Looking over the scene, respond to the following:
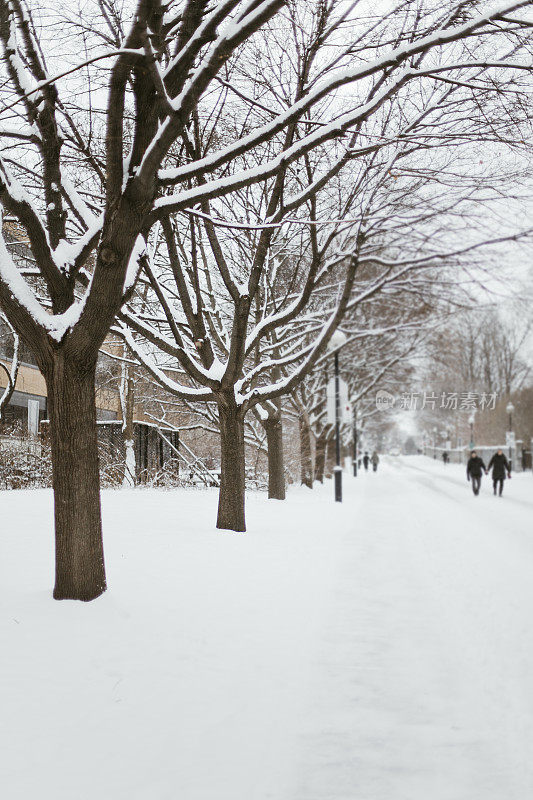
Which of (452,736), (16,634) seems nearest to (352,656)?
(452,736)

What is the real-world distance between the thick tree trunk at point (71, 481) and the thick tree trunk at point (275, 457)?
1153cm

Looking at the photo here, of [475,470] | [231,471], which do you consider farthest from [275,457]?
[475,470]

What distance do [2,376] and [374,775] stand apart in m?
30.5

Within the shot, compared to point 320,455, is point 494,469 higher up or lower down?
lower down

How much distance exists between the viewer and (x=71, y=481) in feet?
18.0

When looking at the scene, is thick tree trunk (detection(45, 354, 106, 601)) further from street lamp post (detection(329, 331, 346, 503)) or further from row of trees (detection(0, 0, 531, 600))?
street lamp post (detection(329, 331, 346, 503))

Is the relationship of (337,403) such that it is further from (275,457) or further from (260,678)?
(260,678)

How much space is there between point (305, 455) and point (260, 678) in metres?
20.1

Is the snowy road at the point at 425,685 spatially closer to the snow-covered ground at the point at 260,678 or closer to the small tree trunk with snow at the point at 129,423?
the snow-covered ground at the point at 260,678

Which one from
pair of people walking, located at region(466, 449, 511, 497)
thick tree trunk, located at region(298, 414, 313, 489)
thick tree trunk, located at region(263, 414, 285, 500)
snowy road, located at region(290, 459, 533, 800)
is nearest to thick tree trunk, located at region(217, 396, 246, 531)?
snowy road, located at region(290, 459, 533, 800)

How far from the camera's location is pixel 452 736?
3.55 m

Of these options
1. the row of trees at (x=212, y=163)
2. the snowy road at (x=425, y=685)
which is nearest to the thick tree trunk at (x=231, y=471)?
the row of trees at (x=212, y=163)

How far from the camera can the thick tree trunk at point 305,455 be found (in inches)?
944

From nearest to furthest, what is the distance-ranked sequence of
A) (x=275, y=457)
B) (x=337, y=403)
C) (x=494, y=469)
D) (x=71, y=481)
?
1. (x=71, y=481)
2. (x=275, y=457)
3. (x=337, y=403)
4. (x=494, y=469)
